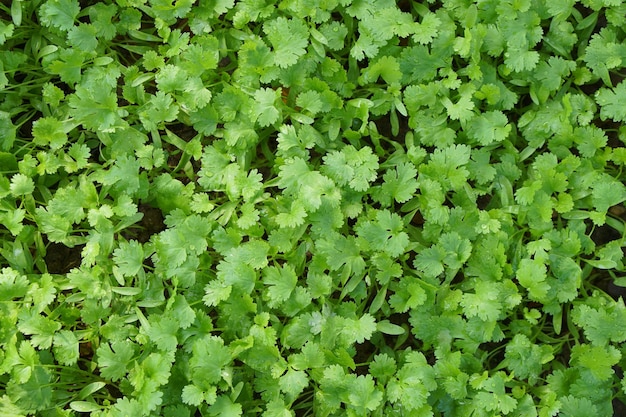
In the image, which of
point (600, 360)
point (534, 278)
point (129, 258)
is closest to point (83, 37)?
point (129, 258)

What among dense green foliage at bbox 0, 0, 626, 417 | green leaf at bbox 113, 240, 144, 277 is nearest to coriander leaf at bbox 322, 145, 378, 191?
dense green foliage at bbox 0, 0, 626, 417

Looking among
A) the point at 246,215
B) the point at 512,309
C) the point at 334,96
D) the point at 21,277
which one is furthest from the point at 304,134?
the point at 21,277

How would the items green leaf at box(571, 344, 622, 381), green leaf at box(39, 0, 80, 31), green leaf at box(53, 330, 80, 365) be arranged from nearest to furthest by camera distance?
green leaf at box(571, 344, 622, 381) < green leaf at box(53, 330, 80, 365) < green leaf at box(39, 0, 80, 31)

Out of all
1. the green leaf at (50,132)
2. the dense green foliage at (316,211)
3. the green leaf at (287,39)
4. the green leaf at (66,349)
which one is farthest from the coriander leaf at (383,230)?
the green leaf at (50,132)

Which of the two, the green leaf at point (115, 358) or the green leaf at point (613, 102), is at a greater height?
the green leaf at point (613, 102)

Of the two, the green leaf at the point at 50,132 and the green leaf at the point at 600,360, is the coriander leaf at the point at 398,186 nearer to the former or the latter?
the green leaf at the point at 600,360

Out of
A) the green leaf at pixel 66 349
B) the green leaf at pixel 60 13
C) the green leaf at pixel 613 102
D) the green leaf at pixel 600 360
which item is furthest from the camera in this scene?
the green leaf at pixel 60 13

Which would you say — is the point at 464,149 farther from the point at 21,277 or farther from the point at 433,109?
the point at 21,277

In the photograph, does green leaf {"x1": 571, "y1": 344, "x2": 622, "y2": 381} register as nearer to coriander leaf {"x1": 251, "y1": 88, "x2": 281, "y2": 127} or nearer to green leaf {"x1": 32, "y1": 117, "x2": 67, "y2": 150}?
coriander leaf {"x1": 251, "y1": 88, "x2": 281, "y2": 127}

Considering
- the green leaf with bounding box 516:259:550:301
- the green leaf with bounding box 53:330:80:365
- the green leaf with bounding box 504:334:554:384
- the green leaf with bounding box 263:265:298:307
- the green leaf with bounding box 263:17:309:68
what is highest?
the green leaf with bounding box 263:17:309:68
